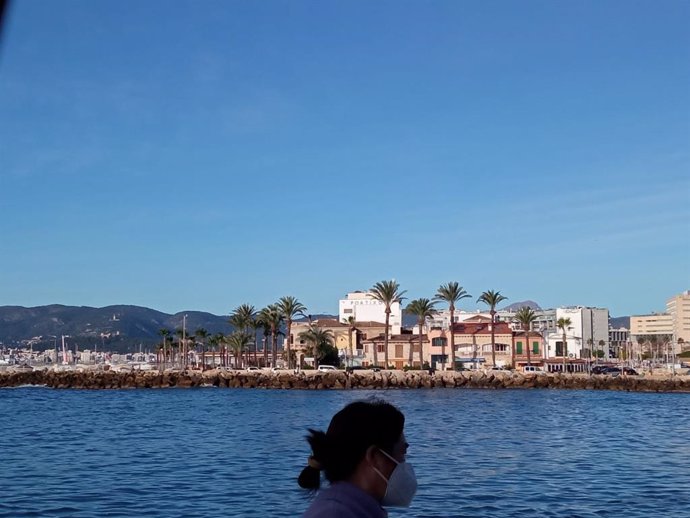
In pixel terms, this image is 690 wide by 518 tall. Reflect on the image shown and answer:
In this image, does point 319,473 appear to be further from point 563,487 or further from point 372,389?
point 372,389

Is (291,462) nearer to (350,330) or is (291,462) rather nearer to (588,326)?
(350,330)

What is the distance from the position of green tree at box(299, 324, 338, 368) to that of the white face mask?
92.8 metres

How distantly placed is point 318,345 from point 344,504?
9538cm

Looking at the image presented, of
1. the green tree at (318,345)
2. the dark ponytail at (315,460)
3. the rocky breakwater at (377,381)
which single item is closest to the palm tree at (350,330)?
the green tree at (318,345)

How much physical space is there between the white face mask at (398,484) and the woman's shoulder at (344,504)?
0.07 meters

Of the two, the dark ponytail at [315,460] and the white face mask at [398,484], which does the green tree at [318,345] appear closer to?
the dark ponytail at [315,460]

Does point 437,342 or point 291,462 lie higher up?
point 437,342

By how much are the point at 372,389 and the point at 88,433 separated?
4586 cm

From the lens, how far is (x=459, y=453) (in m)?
26.8

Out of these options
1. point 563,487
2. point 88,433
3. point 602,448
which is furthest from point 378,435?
point 88,433

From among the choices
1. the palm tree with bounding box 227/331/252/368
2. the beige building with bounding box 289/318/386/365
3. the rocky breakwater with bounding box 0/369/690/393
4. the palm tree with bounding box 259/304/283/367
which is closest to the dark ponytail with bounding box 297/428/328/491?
the rocky breakwater with bounding box 0/369/690/393

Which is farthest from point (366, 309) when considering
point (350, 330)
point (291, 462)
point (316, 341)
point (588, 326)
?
point (291, 462)

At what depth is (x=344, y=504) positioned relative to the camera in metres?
2.79

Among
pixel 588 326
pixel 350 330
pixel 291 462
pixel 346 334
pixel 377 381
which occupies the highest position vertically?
pixel 588 326
